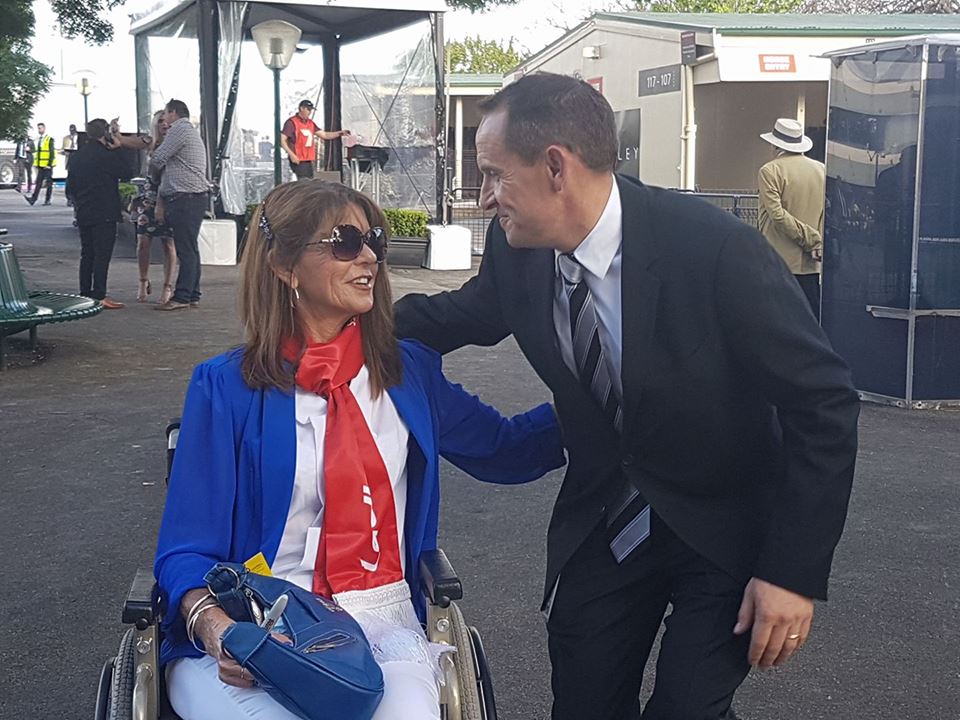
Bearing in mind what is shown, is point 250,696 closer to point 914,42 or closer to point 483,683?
point 483,683

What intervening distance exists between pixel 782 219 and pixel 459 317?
681cm

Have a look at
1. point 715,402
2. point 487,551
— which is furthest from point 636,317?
point 487,551

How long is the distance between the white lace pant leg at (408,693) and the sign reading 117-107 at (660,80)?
78.1 ft

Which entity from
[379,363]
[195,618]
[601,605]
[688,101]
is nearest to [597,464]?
[601,605]

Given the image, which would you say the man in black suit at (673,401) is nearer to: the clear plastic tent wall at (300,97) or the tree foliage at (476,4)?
the clear plastic tent wall at (300,97)

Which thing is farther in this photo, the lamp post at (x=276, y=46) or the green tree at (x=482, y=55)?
the green tree at (x=482, y=55)

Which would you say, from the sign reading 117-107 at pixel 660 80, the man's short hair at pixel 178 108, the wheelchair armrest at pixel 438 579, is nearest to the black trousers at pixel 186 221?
the man's short hair at pixel 178 108

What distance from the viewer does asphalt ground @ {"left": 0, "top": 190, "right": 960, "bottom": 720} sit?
4.35m

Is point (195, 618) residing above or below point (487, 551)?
above

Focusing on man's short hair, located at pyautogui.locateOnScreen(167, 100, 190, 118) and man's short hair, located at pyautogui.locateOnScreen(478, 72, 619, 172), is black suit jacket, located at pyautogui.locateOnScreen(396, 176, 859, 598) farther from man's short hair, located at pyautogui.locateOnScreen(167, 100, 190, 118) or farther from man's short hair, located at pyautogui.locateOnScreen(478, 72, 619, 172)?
man's short hair, located at pyautogui.locateOnScreen(167, 100, 190, 118)

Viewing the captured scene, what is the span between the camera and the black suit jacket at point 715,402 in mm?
2580

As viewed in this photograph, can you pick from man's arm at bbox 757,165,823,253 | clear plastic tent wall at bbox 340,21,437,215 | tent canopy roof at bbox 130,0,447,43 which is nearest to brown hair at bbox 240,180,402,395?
man's arm at bbox 757,165,823,253

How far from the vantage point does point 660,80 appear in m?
26.4

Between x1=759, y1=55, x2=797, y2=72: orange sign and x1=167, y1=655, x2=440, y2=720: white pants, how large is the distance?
72.8 feet
